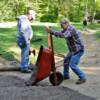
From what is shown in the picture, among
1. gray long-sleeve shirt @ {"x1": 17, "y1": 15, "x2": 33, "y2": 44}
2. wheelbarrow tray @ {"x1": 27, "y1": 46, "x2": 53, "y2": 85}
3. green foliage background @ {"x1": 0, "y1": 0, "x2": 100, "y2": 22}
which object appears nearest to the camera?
wheelbarrow tray @ {"x1": 27, "y1": 46, "x2": 53, "y2": 85}

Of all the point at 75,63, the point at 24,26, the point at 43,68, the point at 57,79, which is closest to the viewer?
the point at 43,68

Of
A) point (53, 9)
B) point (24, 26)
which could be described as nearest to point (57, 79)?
point (24, 26)

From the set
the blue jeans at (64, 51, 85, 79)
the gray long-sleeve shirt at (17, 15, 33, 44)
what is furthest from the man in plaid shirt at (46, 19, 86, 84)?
the gray long-sleeve shirt at (17, 15, 33, 44)

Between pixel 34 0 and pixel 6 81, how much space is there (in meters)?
49.0

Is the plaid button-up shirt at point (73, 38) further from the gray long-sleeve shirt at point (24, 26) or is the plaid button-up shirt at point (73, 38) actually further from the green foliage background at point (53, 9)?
the green foliage background at point (53, 9)

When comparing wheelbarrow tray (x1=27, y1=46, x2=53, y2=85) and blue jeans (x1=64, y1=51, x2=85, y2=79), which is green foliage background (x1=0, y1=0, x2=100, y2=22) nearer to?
blue jeans (x1=64, y1=51, x2=85, y2=79)

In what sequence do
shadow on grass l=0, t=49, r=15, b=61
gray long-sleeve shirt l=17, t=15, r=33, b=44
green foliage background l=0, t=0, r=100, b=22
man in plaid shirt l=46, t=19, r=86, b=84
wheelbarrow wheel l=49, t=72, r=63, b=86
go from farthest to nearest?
green foliage background l=0, t=0, r=100, b=22 < shadow on grass l=0, t=49, r=15, b=61 < gray long-sleeve shirt l=17, t=15, r=33, b=44 < man in plaid shirt l=46, t=19, r=86, b=84 < wheelbarrow wheel l=49, t=72, r=63, b=86

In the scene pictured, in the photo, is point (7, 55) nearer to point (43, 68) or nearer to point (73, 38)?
point (73, 38)

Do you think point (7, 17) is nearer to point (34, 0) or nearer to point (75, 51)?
point (34, 0)

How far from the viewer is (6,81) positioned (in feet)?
35.1

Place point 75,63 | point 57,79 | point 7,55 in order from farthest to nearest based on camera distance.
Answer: point 7,55 → point 75,63 → point 57,79

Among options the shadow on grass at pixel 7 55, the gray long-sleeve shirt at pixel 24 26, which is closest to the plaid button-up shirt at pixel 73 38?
the gray long-sleeve shirt at pixel 24 26

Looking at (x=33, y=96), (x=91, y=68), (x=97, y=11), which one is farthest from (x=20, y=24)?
(x=97, y=11)

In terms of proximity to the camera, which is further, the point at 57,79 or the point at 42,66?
the point at 57,79
